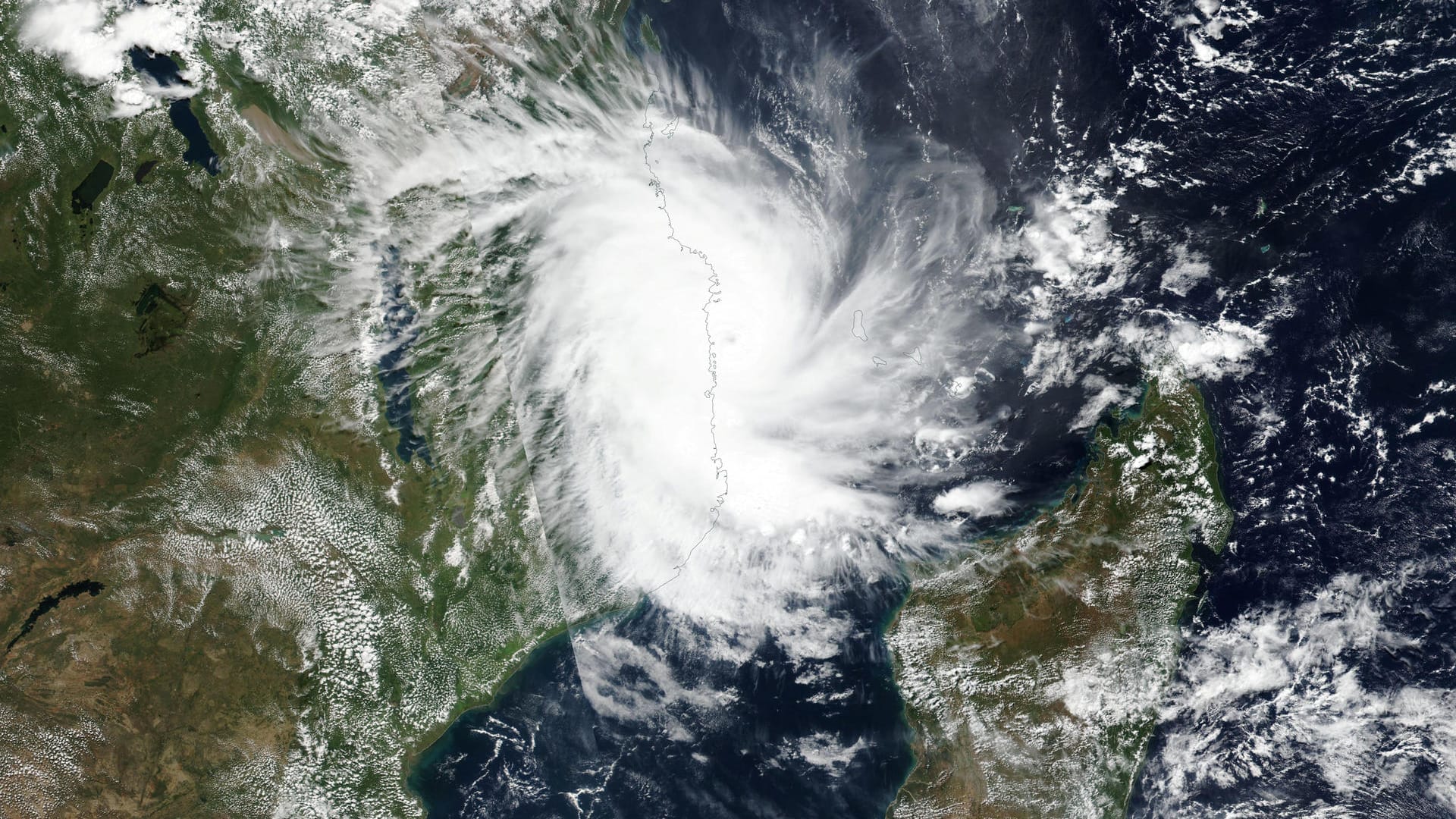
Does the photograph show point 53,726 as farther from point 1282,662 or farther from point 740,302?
point 1282,662

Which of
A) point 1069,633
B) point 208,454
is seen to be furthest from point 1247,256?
point 208,454

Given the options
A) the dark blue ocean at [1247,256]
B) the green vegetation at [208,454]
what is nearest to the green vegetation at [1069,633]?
the dark blue ocean at [1247,256]

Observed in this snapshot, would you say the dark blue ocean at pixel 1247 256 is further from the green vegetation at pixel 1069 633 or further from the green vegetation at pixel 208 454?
the green vegetation at pixel 208 454

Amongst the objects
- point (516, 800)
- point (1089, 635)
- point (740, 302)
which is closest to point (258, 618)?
point (516, 800)

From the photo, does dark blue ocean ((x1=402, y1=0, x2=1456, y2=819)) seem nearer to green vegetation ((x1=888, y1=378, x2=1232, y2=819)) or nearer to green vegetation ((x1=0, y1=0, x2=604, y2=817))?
green vegetation ((x1=888, y1=378, x2=1232, y2=819))

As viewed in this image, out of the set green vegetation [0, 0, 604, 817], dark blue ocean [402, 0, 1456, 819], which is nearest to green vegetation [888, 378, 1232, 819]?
dark blue ocean [402, 0, 1456, 819]

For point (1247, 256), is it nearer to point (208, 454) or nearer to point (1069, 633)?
point (1069, 633)

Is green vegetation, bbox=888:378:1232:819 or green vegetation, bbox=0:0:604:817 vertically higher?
green vegetation, bbox=888:378:1232:819
